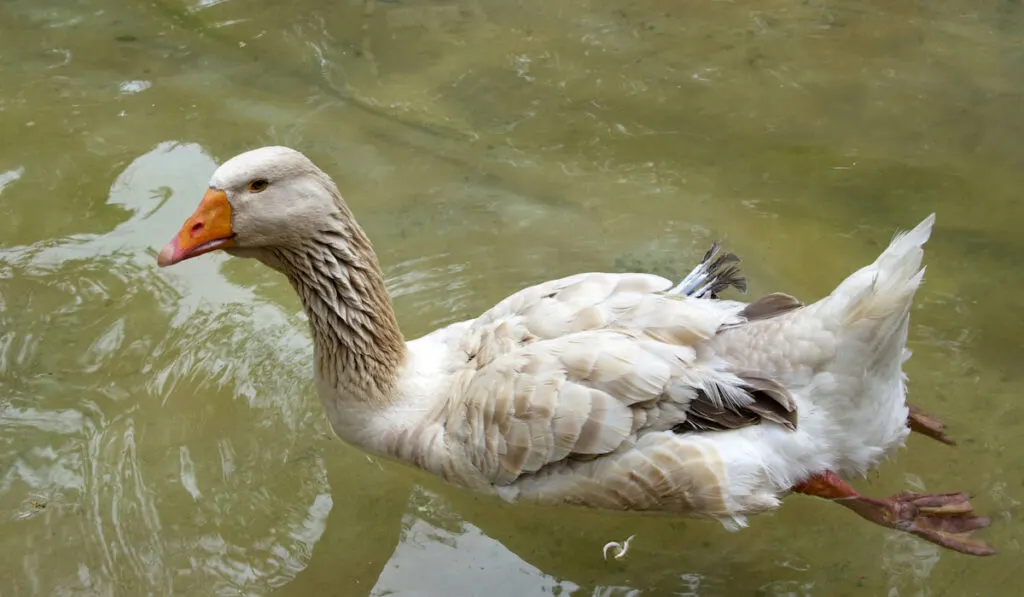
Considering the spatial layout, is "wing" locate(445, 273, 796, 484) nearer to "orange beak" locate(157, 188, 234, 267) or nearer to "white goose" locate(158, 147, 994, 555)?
"white goose" locate(158, 147, 994, 555)

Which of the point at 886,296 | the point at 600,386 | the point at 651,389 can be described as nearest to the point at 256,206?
the point at 600,386

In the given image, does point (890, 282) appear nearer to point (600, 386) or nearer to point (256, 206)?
point (600, 386)

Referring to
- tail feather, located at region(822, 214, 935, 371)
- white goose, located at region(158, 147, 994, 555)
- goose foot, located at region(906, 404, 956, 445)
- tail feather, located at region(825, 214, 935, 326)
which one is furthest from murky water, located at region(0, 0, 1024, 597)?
tail feather, located at region(825, 214, 935, 326)

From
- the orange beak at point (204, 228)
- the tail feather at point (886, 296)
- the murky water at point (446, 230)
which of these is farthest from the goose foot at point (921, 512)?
the orange beak at point (204, 228)

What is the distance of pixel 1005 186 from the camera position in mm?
4902

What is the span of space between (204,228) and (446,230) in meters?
1.95

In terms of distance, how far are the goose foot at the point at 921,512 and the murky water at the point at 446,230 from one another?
0.83 feet

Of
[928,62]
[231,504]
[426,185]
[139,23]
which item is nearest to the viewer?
[231,504]

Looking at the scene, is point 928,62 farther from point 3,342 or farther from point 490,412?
point 3,342

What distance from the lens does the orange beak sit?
3037 millimetres

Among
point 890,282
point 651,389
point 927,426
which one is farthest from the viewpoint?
point 927,426

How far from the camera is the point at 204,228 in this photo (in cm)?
305

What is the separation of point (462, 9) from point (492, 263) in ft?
9.80

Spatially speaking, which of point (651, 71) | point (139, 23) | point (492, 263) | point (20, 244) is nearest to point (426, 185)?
point (492, 263)
